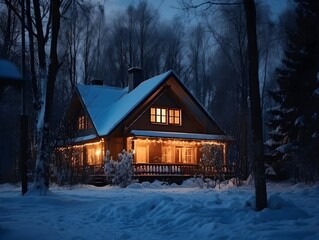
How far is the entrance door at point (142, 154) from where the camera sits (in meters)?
32.2

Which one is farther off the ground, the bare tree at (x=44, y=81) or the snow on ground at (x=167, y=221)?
the bare tree at (x=44, y=81)

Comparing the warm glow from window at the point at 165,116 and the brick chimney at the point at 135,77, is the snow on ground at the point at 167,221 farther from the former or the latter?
the brick chimney at the point at 135,77

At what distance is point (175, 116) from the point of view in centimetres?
3334

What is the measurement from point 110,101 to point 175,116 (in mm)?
6111

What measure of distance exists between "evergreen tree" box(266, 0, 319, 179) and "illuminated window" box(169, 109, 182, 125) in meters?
10.7

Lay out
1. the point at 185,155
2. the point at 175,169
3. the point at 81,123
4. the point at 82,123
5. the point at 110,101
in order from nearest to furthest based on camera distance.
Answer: the point at 175,169, the point at 185,155, the point at 82,123, the point at 81,123, the point at 110,101

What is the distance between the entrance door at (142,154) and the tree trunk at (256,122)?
22887 millimetres

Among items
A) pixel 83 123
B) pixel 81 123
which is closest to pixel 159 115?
pixel 83 123

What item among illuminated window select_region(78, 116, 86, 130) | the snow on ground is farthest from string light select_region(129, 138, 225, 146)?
the snow on ground

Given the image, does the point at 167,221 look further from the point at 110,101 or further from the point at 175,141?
the point at 110,101

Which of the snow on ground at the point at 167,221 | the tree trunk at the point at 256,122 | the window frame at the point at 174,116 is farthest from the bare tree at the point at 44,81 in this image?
the window frame at the point at 174,116

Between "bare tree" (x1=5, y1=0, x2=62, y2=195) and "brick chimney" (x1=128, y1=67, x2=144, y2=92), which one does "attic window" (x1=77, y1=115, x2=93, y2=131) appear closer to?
"brick chimney" (x1=128, y1=67, x2=144, y2=92)

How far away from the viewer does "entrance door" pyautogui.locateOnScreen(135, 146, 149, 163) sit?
32.2 meters

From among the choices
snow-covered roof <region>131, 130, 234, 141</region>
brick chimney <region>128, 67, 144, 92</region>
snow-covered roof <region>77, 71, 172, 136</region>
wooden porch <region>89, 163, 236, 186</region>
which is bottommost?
wooden porch <region>89, 163, 236, 186</region>
